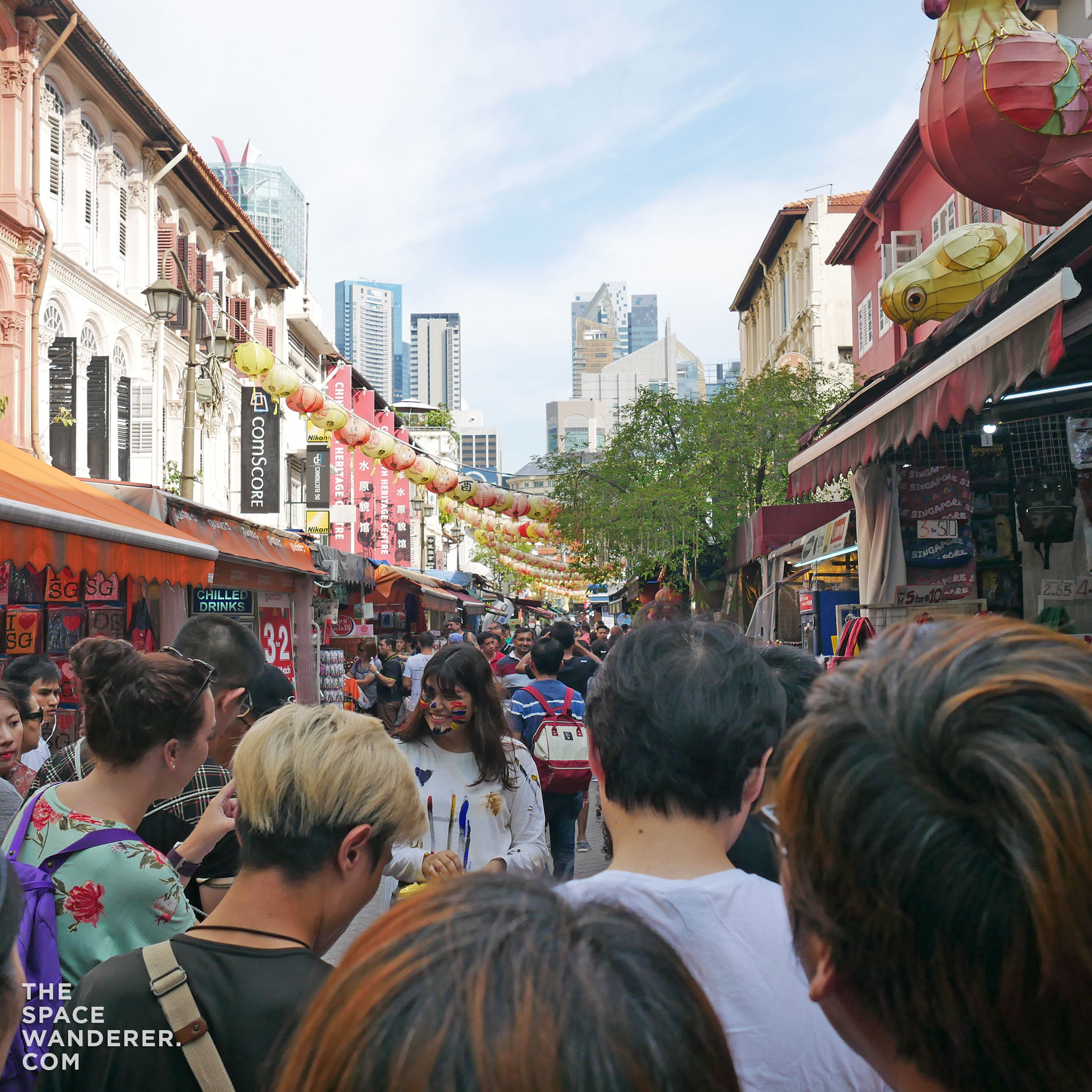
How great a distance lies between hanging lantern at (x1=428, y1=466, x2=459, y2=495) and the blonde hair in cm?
1899

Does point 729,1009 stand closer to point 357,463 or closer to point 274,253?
point 357,463

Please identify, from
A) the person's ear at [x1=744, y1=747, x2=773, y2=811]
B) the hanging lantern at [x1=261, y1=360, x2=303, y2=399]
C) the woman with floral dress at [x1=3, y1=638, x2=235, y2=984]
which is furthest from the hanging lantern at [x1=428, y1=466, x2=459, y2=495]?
the person's ear at [x1=744, y1=747, x2=773, y2=811]

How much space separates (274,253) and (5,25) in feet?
43.4

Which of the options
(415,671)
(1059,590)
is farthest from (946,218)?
(1059,590)

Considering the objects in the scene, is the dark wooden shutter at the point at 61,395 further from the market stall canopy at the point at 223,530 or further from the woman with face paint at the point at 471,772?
the woman with face paint at the point at 471,772

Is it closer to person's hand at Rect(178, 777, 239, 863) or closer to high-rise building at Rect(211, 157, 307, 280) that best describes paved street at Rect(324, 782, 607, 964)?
person's hand at Rect(178, 777, 239, 863)

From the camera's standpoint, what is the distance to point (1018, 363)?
4.26 meters

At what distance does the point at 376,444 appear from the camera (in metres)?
20.0

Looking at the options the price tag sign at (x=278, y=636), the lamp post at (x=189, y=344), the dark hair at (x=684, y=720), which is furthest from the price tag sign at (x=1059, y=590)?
the price tag sign at (x=278, y=636)

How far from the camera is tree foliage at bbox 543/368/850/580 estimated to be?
62.4 feet

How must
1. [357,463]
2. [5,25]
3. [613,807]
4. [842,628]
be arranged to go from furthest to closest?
1. [357,463]
2. [5,25]
3. [842,628]
4. [613,807]

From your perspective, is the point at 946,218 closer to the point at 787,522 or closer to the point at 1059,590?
the point at 787,522

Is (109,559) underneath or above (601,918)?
above

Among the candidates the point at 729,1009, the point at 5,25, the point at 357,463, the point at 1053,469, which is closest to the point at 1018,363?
the point at 1053,469
